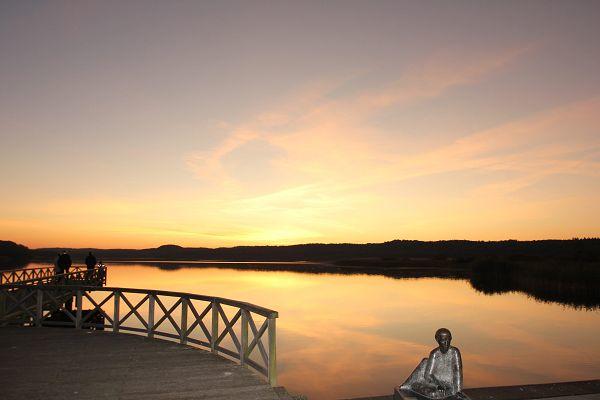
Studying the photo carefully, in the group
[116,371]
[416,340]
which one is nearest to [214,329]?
[116,371]

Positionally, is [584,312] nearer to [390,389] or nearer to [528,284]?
[528,284]

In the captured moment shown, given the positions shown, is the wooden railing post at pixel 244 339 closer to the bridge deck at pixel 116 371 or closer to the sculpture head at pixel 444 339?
the bridge deck at pixel 116 371

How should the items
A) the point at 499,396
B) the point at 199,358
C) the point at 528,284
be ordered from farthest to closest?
the point at 528,284 → the point at 199,358 → the point at 499,396

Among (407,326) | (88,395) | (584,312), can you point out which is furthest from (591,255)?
(88,395)

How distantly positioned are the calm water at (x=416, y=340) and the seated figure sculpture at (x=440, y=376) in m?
10.4

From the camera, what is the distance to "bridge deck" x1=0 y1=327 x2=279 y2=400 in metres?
7.07

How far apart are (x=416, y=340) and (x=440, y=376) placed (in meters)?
20.0

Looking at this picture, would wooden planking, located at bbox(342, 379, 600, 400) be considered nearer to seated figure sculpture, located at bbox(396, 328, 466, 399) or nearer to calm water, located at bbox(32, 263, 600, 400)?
seated figure sculpture, located at bbox(396, 328, 466, 399)

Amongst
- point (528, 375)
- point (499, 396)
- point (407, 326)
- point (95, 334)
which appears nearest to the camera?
point (499, 396)

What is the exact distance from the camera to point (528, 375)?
1720 cm

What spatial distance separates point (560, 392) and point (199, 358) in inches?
255

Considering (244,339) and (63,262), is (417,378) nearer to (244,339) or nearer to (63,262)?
(244,339)

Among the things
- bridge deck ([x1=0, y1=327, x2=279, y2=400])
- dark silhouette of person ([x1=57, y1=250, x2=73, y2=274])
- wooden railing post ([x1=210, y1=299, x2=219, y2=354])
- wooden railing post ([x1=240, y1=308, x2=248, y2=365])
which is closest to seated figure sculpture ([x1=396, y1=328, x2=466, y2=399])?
bridge deck ([x1=0, y1=327, x2=279, y2=400])

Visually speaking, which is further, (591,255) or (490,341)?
(591,255)
